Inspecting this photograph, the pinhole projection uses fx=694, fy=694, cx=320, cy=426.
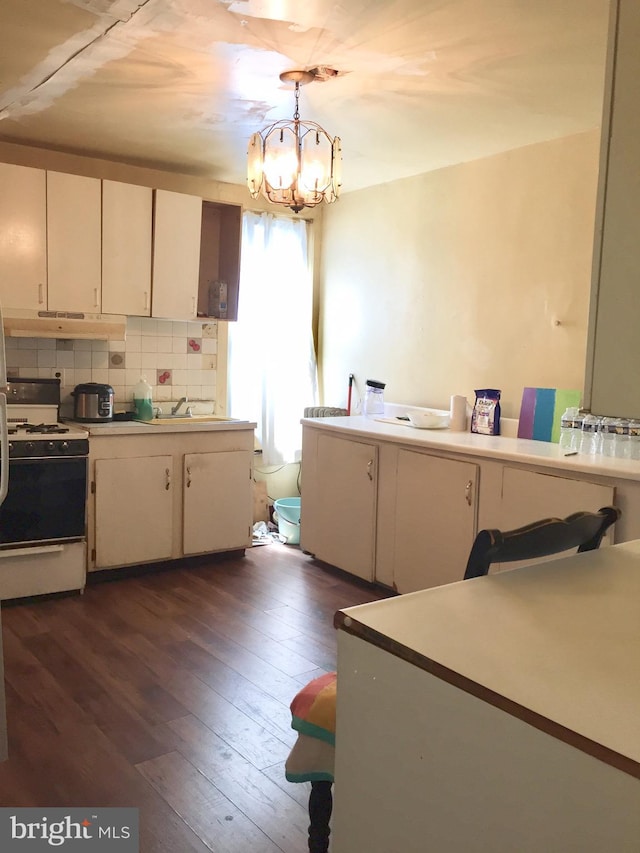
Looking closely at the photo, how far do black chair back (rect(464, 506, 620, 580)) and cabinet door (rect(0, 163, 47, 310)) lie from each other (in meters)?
3.17

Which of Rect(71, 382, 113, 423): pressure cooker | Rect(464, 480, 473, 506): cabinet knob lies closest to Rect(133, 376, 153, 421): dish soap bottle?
Rect(71, 382, 113, 423): pressure cooker

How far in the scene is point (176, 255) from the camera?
4254 millimetres

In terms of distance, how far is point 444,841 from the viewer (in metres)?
1.07

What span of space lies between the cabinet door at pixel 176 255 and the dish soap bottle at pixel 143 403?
19.0 inches

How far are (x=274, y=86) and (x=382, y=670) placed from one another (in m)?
2.65

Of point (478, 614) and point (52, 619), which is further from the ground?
point (478, 614)

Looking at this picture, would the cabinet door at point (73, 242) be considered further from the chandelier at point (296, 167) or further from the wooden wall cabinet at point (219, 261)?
the chandelier at point (296, 167)

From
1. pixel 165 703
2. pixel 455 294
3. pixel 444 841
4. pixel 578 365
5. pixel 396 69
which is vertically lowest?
pixel 165 703

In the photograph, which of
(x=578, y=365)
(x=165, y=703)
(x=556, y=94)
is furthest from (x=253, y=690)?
(x=556, y=94)

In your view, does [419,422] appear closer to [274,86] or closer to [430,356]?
[430,356]

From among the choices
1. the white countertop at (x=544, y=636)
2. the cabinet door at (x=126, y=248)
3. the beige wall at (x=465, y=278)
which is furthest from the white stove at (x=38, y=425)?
the white countertop at (x=544, y=636)

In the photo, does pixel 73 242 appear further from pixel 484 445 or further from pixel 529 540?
pixel 529 540

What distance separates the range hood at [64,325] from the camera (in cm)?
373

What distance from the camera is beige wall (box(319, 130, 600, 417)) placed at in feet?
11.7
